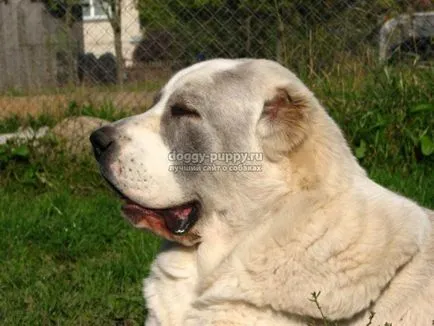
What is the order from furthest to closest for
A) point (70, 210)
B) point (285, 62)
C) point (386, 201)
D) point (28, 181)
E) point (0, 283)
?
point (285, 62) → point (28, 181) → point (70, 210) → point (0, 283) → point (386, 201)

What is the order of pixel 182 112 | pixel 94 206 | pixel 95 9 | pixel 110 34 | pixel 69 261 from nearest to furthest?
pixel 182 112 → pixel 69 261 → pixel 94 206 → pixel 110 34 → pixel 95 9

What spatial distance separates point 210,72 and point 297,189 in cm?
63

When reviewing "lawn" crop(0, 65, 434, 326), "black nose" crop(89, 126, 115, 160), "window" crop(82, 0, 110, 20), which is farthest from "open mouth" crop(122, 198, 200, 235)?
"window" crop(82, 0, 110, 20)

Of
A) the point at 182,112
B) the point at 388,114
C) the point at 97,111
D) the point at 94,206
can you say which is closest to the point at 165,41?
the point at 97,111

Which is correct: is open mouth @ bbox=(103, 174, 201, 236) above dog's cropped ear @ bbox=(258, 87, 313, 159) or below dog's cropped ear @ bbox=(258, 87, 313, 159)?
below

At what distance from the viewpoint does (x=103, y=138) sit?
3.37 m

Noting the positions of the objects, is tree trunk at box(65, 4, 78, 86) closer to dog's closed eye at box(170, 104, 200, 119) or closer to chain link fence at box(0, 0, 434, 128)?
chain link fence at box(0, 0, 434, 128)

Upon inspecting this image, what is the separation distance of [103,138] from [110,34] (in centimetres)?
589

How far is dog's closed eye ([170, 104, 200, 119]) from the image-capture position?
3467 mm

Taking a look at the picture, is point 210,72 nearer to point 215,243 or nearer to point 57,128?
point 215,243

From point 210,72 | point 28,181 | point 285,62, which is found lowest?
point 28,181

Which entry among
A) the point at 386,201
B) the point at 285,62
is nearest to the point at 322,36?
the point at 285,62

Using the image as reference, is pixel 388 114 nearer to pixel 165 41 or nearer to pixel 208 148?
pixel 165 41

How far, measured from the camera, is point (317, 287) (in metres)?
3.10
